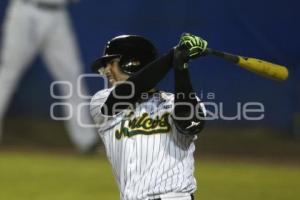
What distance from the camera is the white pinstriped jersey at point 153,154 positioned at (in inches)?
122

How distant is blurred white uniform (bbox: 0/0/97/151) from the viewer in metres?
6.47

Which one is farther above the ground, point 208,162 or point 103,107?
point 103,107

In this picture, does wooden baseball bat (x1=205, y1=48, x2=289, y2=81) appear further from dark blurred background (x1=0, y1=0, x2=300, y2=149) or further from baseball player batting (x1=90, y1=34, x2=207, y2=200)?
dark blurred background (x1=0, y1=0, x2=300, y2=149)

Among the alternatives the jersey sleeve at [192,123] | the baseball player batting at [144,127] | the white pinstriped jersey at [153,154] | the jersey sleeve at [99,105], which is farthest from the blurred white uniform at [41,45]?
the jersey sleeve at [192,123]

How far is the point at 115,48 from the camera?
322 cm

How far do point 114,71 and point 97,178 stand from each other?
9.54 feet

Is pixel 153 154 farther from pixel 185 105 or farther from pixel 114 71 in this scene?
pixel 114 71

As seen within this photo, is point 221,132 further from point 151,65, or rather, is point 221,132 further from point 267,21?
point 151,65

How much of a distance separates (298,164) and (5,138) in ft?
8.81

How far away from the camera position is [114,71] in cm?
321

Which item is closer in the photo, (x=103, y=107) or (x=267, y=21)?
(x=103, y=107)

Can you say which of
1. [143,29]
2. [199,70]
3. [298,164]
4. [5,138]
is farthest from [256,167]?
[5,138]

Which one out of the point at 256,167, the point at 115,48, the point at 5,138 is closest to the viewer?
the point at 115,48

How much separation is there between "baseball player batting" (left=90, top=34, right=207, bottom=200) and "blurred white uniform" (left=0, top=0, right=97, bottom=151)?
3.32m
